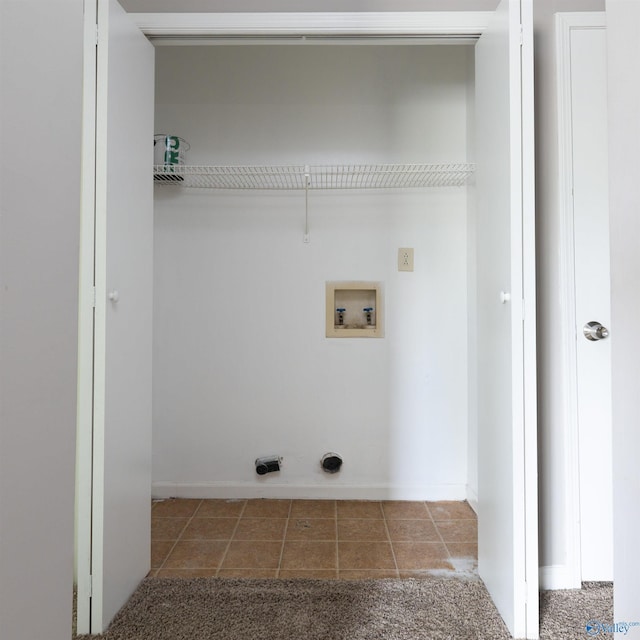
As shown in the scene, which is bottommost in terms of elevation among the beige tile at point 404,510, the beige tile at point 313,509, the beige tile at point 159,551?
the beige tile at point 159,551

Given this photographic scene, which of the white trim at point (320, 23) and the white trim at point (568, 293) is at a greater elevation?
the white trim at point (320, 23)

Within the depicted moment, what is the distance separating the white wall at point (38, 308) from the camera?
525mm

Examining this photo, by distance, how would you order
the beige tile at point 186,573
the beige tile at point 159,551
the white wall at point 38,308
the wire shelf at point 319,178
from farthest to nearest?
the wire shelf at point 319,178
the beige tile at point 159,551
the beige tile at point 186,573
the white wall at point 38,308

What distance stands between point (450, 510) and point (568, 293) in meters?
1.30

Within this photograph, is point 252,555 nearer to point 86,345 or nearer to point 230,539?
point 230,539

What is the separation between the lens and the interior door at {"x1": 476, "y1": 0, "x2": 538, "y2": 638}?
1379mm

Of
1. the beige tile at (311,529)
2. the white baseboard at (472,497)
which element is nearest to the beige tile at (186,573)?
the beige tile at (311,529)

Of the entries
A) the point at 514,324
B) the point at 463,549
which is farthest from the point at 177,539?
the point at 514,324

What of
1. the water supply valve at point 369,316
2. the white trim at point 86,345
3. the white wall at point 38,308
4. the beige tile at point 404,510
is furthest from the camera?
the water supply valve at point 369,316

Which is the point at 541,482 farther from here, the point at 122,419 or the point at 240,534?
the point at 122,419

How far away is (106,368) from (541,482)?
1555 mm

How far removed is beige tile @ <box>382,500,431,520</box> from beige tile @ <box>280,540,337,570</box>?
44 centimetres

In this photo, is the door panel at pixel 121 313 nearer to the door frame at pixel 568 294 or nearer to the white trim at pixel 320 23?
the white trim at pixel 320 23

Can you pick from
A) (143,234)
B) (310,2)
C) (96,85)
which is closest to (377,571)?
(143,234)
